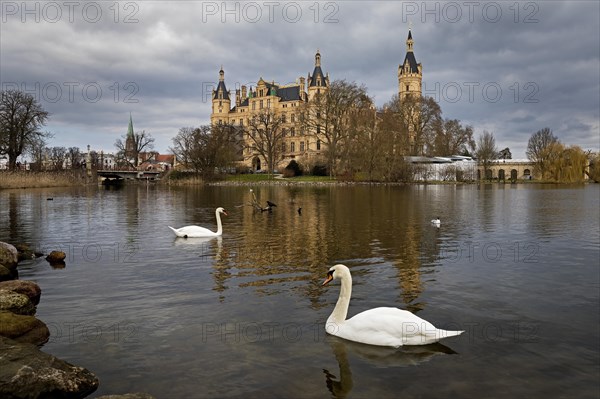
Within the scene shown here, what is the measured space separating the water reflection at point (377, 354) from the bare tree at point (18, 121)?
207 feet

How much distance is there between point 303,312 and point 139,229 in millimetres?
13851

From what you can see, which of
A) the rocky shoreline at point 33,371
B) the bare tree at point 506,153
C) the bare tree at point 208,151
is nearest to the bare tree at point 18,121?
the bare tree at point 208,151

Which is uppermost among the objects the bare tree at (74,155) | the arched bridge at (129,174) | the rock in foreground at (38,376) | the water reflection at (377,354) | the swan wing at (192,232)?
the bare tree at (74,155)

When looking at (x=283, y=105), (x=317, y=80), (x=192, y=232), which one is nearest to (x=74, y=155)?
(x=283, y=105)

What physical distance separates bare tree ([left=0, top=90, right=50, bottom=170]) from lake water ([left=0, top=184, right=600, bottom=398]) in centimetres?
4841

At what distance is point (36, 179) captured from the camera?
57.2 meters

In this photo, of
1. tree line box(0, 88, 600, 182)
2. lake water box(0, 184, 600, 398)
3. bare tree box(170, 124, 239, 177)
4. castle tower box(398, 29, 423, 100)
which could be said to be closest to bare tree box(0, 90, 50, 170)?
tree line box(0, 88, 600, 182)

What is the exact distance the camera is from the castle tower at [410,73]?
4963 inches

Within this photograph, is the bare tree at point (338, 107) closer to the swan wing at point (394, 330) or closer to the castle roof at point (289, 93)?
the castle roof at point (289, 93)

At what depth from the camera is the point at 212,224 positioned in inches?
885

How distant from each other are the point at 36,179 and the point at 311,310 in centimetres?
5904

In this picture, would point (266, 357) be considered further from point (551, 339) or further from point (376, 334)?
point (551, 339)

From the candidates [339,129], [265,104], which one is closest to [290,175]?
[339,129]

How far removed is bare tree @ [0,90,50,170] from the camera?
5844 centimetres
